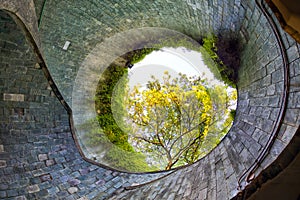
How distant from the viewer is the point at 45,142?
4793mm

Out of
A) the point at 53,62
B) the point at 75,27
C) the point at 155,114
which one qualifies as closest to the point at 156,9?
the point at 75,27

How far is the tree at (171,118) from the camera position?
829 cm

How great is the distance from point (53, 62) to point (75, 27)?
0.90 m

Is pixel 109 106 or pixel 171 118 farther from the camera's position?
pixel 171 118

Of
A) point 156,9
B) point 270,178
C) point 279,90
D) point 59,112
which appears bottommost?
point 270,178

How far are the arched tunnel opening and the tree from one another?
1.99 meters

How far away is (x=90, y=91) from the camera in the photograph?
7586 mm

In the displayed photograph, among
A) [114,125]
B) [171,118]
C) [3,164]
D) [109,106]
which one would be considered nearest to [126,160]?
[114,125]

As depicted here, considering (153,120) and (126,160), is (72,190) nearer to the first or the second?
(126,160)

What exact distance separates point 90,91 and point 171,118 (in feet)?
8.84

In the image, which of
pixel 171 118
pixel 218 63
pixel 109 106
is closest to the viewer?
pixel 218 63

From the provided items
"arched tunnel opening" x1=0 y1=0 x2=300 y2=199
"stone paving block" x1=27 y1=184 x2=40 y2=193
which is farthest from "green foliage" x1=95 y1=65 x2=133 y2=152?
"stone paving block" x1=27 y1=184 x2=40 y2=193

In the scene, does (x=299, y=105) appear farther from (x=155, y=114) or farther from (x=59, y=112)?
(x=155, y=114)

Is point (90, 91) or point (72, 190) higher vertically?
point (90, 91)
